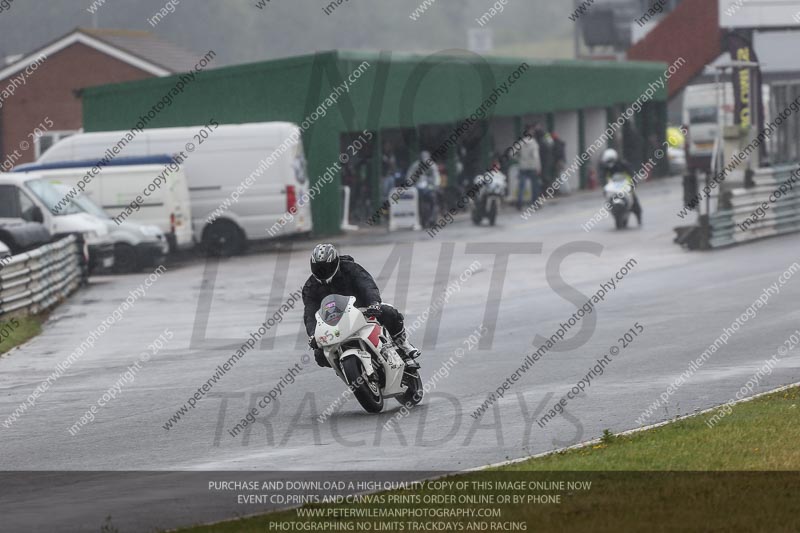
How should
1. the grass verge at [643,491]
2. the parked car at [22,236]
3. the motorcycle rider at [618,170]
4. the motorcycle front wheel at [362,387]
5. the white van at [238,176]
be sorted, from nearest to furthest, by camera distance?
the grass verge at [643,491] < the motorcycle front wheel at [362,387] < the parked car at [22,236] < the white van at [238,176] < the motorcycle rider at [618,170]

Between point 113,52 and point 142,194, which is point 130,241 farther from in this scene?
point 113,52

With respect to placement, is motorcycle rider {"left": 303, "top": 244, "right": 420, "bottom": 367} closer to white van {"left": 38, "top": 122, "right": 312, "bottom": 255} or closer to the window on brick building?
white van {"left": 38, "top": 122, "right": 312, "bottom": 255}

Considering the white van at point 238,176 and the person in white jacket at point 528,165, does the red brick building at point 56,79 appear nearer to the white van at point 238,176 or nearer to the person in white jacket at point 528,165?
the person in white jacket at point 528,165

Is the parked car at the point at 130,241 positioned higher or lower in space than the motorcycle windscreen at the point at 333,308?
lower

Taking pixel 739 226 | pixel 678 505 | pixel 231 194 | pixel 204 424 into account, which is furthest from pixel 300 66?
pixel 678 505

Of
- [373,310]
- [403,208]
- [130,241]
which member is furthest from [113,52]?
[373,310]

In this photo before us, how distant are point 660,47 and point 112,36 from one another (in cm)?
2057

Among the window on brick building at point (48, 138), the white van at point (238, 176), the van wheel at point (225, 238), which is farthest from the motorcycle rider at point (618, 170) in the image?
the window on brick building at point (48, 138)

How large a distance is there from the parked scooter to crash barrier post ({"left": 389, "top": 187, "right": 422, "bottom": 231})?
59.1 inches

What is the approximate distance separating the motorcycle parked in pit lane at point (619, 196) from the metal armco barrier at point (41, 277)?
12.0m

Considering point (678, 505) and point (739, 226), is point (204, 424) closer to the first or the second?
point (678, 505)

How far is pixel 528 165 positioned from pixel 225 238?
37.6 ft

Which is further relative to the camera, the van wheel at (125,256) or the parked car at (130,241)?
the van wheel at (125,256)

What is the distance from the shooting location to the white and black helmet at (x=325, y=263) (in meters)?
11.8
